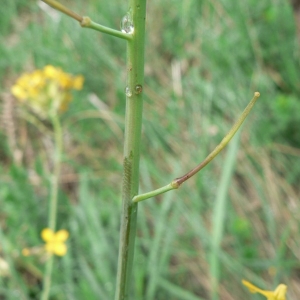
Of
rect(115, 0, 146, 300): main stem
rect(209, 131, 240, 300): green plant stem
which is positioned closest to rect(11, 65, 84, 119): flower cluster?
rect(209, 131, 240, 300): green plant stem

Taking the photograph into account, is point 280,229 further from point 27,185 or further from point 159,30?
point 159,30

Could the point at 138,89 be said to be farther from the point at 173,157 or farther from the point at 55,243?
the point at 173,157

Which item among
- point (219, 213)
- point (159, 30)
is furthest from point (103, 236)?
point (159, 30)

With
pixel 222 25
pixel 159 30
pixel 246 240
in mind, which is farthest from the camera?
pixel 159 30

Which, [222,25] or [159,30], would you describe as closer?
[222,25]

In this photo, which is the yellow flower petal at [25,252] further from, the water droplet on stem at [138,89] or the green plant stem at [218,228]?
the water droplet on stem at [138,89]

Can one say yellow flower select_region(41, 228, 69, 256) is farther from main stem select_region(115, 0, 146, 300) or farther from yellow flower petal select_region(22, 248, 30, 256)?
main stem select_region(115, 0, 146, 300)
